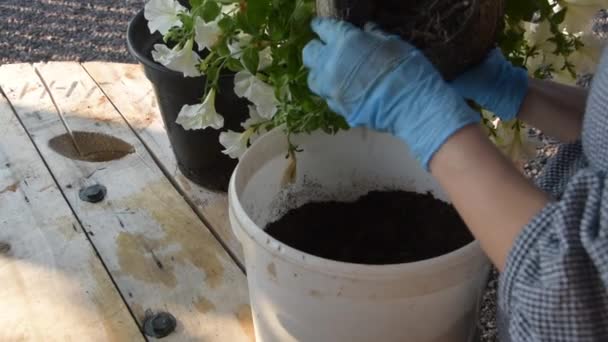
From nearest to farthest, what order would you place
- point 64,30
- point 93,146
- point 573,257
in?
point 573,257, point 93,146, point 64,30

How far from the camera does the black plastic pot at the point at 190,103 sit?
0.82m

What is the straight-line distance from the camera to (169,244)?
33.1 inches

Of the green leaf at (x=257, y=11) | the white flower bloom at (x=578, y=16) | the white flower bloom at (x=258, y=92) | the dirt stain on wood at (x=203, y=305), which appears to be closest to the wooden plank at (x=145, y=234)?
the dirt stain on wood at (x=203, y=305)

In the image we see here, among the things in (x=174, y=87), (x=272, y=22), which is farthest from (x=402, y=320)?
(x=174, y=87)

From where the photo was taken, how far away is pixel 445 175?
48 centimetres

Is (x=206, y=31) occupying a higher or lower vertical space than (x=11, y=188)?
higher

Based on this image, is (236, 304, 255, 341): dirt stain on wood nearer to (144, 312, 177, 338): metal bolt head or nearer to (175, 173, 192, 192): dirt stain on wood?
(144, 312, 177, 338): metal bolt head

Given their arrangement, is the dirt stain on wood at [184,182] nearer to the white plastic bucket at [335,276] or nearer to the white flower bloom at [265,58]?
the white plastic bucket at [335,276]

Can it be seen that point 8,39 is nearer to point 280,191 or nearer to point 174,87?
point 174,87

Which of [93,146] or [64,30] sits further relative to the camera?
[64,30]

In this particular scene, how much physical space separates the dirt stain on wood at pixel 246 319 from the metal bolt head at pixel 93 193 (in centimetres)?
27

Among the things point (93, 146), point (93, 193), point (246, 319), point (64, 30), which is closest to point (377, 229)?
point (246, 319)

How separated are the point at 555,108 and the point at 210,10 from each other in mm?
336

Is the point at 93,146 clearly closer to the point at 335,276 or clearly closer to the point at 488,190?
the point at 335,276
